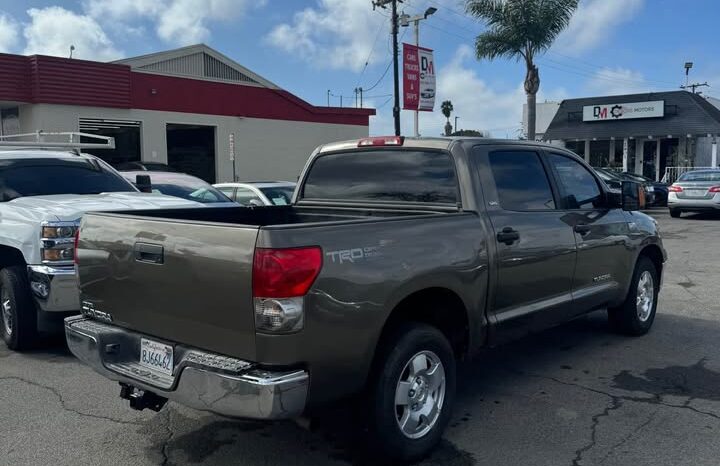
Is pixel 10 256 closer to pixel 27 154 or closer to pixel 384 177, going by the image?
pixel 27 154

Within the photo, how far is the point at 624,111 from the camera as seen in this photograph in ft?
115

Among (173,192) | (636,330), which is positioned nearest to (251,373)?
(636,330)

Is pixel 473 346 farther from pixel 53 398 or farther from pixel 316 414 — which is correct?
pixel 53 398

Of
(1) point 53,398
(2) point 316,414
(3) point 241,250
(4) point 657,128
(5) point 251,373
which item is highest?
(4) point 657,128

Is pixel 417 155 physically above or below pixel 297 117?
below

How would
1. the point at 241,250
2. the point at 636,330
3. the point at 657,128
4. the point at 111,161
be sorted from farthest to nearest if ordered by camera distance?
the point at 657,128 → the point at 111,161 → the point at 636,330 → the point at 241,250

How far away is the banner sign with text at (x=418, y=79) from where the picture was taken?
66.6 ft

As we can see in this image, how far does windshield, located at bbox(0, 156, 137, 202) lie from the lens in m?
6.91

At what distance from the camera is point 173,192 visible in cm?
1052

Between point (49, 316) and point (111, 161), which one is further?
point (111, 161)

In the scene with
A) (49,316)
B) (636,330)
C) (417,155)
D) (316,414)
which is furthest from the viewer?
(636,330)

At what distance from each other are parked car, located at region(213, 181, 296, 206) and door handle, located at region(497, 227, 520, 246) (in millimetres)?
7230

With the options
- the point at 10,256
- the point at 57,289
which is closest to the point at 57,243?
the point at 57,289

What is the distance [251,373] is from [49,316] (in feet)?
10.9
